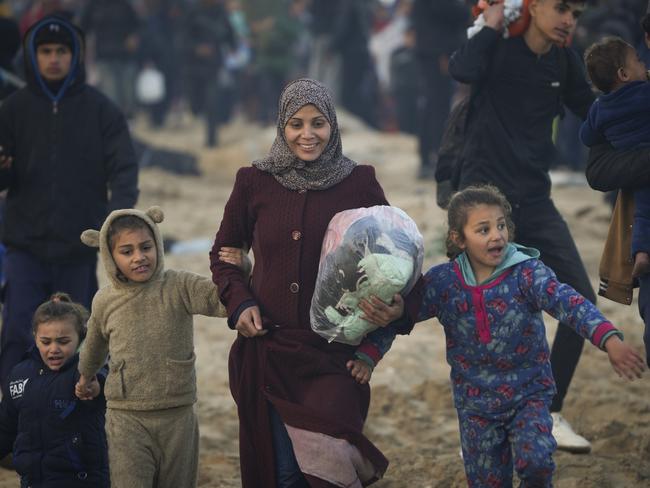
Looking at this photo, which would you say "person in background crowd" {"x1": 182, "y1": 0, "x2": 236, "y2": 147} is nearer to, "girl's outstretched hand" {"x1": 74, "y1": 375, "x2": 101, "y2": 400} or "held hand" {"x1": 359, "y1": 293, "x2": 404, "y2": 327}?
"girl's outstretched hand" {"x1": 74, "y1": 375, "x2": 101, "y2": 400}

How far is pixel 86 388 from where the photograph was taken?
4.32 meters

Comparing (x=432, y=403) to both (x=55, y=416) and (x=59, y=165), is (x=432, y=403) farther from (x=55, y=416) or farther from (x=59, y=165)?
(x=55, y=416)

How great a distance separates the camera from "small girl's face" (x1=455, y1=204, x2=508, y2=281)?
158 inches

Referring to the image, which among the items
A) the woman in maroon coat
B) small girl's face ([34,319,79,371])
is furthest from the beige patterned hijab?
small girl's face ([34,319,79,371])

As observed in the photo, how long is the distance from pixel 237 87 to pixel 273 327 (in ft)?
61.1

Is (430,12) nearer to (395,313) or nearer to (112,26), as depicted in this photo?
(112,26)

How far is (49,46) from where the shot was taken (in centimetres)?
551

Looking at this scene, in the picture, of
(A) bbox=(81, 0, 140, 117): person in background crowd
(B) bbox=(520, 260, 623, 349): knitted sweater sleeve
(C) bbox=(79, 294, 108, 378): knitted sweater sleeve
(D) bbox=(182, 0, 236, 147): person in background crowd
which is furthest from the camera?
(D) bbox=(182, 0, 236, 147): person in background crowd

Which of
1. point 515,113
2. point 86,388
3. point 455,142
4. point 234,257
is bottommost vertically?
point 86,388

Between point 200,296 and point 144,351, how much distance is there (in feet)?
0.99

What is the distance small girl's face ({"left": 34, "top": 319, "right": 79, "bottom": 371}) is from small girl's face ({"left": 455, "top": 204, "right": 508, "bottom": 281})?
5.39 feet

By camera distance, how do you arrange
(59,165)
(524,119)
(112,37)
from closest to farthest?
(524,119), (59,165), (112,37)

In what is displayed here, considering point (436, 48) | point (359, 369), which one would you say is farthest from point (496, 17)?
point (436, 48)

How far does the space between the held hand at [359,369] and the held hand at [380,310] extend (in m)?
0.21
